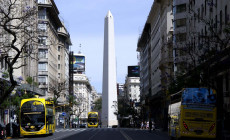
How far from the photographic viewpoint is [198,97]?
3228 cm

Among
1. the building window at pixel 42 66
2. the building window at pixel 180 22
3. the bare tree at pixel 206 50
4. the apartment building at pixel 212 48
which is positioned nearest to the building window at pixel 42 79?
the building window at pixel 42 66

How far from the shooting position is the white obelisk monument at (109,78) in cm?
14750

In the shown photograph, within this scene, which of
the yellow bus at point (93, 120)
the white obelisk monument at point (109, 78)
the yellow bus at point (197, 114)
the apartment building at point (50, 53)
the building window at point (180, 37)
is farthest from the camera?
the white obelisk monument at point (109, 78)

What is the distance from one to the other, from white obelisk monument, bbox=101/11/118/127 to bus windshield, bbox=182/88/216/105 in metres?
115

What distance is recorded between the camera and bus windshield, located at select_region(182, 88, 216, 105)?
3188cm

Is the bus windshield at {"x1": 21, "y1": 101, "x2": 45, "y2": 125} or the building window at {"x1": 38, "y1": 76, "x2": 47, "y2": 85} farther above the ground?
the building window at {"x1": 38, "y1": 76, "x2": 47, "y2": 85}

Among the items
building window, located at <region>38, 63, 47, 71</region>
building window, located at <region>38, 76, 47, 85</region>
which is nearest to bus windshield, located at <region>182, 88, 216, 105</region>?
building window, located at <region>38, 76, 47, 85</region>

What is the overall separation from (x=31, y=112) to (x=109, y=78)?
4215 inches

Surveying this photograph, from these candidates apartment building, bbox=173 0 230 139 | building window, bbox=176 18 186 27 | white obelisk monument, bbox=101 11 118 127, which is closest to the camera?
apartment building, bbox=173 0 230 139

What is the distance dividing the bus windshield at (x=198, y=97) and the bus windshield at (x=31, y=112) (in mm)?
18599

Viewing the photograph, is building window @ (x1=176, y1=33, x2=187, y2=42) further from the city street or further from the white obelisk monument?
the white obelisk monument

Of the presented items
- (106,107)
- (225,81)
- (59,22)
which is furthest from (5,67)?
(106,107)

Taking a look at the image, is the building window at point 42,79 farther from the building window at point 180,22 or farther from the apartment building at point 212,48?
the apartment building at point 212,48

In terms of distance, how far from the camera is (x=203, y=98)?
3216 cm
